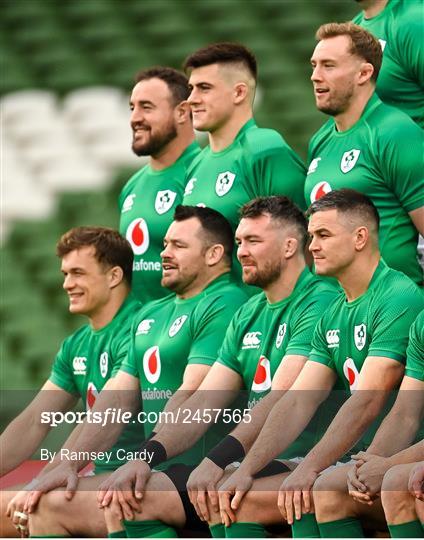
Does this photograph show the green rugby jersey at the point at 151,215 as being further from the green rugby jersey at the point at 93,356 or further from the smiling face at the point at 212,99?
the smiling face at the point at 212,99

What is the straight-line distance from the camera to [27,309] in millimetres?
4531

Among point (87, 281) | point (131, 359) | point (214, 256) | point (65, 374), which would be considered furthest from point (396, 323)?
point (65, 374)

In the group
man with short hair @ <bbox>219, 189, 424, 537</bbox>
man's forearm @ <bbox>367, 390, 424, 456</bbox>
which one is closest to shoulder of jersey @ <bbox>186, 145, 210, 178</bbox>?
man with short hair @ <bbox>219, 189, 424, 537</bbox>

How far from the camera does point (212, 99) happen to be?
345cm

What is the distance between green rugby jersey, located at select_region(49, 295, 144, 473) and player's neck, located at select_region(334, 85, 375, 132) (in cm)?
85

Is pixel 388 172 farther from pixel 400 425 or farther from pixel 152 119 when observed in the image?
pixel 152 119

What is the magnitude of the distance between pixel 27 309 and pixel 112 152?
0.66 meters

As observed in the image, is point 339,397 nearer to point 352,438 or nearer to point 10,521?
point 352,438

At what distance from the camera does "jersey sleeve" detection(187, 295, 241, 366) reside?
3.33 meters

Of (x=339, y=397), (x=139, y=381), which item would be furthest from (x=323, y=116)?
(x=339, y=397)

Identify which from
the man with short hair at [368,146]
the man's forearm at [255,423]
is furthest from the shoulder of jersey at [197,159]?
the man's forearm at [255,423]

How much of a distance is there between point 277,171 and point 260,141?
8 cm

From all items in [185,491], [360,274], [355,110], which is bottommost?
[185,491]

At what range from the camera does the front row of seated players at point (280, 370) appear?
9.37 ft
